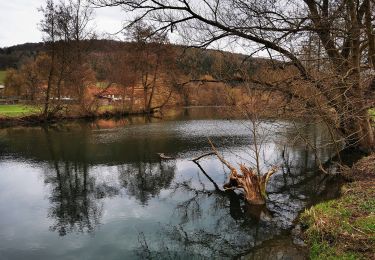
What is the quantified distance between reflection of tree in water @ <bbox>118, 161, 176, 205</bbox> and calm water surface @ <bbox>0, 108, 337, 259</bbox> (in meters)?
0.04

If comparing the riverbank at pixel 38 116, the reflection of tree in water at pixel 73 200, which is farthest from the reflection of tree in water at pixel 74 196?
the riverbank at pixel 38 116

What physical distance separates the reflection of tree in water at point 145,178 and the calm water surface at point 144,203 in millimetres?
39

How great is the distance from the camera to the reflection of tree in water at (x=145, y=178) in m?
13.4

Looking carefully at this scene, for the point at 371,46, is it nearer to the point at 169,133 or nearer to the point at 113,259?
the point at 113,259

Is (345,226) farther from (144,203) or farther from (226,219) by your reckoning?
(144,203)

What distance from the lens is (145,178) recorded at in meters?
15.2

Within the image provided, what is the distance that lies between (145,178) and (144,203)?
3.05 m

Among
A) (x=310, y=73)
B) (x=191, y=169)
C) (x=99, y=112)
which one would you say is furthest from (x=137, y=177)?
(x=99, y=112)

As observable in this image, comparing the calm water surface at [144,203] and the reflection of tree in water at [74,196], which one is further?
the reflection of tree in water at [74,196]

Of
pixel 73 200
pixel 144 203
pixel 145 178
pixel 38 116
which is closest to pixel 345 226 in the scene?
pixel 144 203

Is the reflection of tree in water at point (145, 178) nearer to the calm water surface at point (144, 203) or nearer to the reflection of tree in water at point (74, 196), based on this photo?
the calm water surface at point (144, 203)

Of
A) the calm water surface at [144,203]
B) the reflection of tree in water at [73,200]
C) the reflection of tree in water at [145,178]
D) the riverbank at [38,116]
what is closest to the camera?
the calm water surface at [144,203]

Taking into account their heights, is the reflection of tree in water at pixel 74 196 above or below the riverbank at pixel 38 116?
below

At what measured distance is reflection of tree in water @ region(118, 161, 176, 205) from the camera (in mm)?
13414
